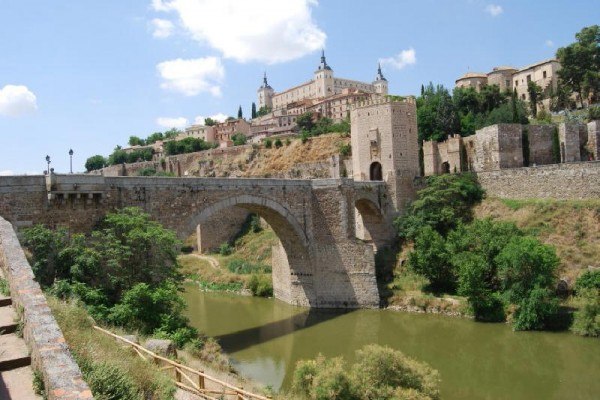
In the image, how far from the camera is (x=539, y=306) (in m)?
17.8

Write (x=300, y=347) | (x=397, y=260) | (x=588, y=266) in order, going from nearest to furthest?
(x=300, y=347) < (x=588, y=266) < (x=397, y=260)

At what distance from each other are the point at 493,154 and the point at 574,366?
1724cm

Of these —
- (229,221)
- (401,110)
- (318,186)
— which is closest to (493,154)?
(401,110)

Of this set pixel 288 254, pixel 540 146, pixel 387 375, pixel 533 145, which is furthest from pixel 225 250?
pixel 387 375

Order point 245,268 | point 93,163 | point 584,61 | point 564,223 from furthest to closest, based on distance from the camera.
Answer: point 93,163 → point 584,61 → point 245,268 → point 564,223

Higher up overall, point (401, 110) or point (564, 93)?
point (564, 93)

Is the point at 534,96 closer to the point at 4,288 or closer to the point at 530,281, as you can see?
the point at 530,281

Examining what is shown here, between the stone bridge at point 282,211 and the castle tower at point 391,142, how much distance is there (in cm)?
99

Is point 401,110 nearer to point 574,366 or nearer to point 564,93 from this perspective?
point 574,366

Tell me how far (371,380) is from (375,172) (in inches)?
808

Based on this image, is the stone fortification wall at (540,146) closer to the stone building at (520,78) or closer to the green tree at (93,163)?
the stone building at (520,78)

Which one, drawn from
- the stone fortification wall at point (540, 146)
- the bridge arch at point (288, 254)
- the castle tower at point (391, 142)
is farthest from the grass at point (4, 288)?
the stone fortification wall at point (540, 146)

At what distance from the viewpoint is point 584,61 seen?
4209 cm

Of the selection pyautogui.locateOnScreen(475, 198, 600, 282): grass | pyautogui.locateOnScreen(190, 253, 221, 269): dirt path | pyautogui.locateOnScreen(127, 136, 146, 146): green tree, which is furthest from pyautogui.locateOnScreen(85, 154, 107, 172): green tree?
pyautogui.locateOnScreen(475, 198, 600, 282): grass
